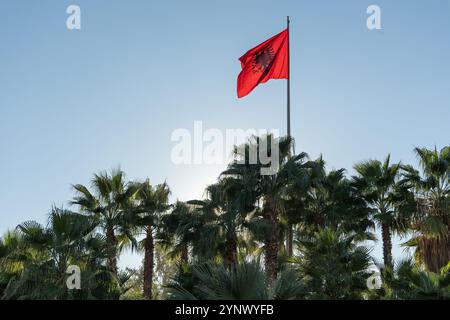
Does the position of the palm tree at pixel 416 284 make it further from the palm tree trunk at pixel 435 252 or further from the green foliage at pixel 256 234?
the palm tree trunk at pixel 435 252

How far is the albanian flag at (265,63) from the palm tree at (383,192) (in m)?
6.05

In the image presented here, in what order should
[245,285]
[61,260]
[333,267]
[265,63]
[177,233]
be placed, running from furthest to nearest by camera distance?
[265,63] → [177,233] → [61,260] → [333,267] → [245,285]

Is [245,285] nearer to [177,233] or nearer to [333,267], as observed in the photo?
[333,267]

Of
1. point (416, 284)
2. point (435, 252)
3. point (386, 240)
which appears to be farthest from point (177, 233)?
point (416, 284)

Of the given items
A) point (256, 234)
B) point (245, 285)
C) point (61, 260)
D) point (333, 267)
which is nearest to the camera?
point (245, 285)

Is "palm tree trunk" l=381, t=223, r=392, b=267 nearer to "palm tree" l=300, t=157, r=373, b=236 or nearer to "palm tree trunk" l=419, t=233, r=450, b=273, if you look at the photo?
"palm tree" l=300, t=157, r=373, b=236

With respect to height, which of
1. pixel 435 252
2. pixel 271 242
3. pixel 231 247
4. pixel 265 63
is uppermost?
pixel 265 63

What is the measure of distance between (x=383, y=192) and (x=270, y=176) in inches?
255

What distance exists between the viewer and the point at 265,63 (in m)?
25.4

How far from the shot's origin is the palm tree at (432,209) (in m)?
23.7

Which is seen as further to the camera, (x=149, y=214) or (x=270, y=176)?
(x=149, y=214)

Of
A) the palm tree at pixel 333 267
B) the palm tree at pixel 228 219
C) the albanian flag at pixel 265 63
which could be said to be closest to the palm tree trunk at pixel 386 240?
the palm tree at pixel 228 219

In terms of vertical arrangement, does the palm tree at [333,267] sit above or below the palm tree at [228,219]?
below

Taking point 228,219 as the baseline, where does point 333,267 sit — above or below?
below
